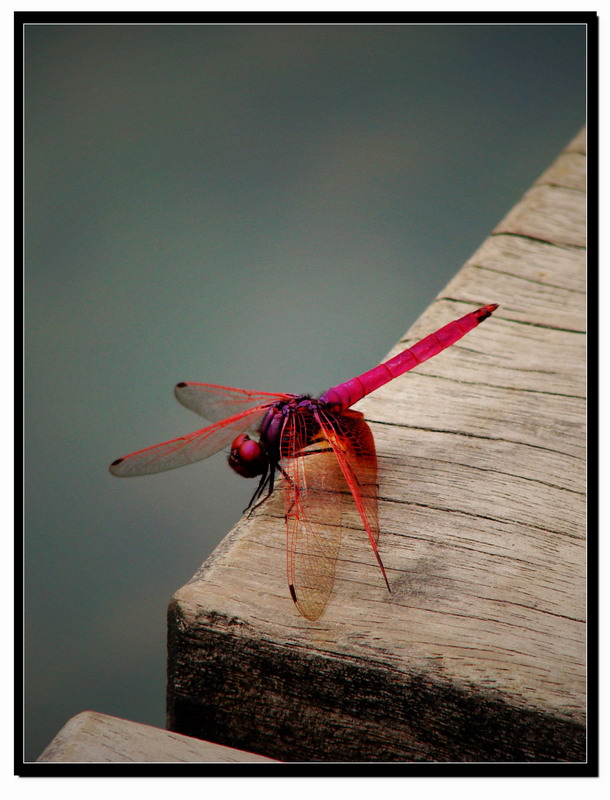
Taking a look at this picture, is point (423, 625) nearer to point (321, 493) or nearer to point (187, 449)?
point (321, 493)

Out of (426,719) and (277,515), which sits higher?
(277,515)

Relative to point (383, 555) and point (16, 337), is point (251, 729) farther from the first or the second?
point (16, 337)

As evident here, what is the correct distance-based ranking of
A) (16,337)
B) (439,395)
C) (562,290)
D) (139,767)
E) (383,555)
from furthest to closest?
(562,290) → (439,395) → (16,337) → (383,555) → (139,767)

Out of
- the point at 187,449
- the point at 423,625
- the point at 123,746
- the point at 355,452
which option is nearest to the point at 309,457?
the point at 355,452

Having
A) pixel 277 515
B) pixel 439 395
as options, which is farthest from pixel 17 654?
pixel 439 395

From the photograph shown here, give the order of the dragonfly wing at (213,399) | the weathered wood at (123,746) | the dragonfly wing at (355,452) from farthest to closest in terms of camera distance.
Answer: the dragonfly wing at (213,399) < the dragonfly wing at (355,452) < the weathered wood at (123,746)

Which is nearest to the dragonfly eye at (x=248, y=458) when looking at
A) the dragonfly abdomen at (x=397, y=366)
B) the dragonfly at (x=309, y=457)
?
the dragonfly at (x=309, y=457)

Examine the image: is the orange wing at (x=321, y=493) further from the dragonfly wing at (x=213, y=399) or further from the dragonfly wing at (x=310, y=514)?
the dragonfly wing at (x=213, y=399)
